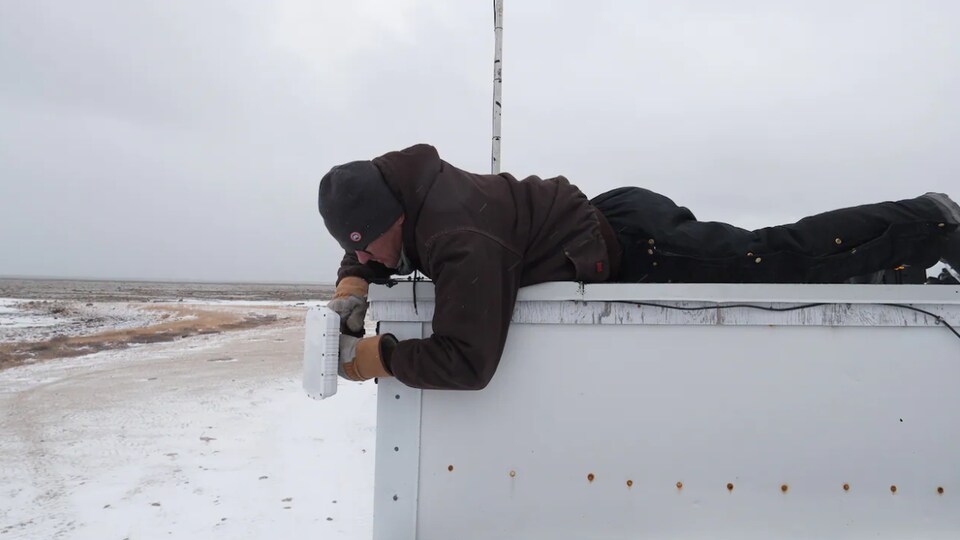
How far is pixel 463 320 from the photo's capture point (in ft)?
5.86

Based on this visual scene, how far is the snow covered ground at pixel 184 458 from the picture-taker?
402 centimetres

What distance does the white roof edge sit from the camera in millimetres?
1891

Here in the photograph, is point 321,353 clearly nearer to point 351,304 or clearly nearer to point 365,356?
point 365,356

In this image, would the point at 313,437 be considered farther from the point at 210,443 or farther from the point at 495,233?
the point at 495,233

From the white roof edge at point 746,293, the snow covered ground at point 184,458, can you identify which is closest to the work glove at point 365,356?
the white roof edge at point 746,293

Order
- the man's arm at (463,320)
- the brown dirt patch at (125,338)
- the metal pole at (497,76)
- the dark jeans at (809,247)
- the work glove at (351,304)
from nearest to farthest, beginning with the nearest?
the man's arm at (463,320) < the dark jeans at (809,247) < the work glove at (351,304) < the metal pole at (497,76) < the brown dirt patch at (125,338)

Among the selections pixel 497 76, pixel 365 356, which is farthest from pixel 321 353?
pixel 497 76

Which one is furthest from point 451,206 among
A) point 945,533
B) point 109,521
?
point 109,521

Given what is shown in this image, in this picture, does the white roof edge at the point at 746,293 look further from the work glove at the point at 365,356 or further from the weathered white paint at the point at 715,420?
the work glove at the point at 365,356

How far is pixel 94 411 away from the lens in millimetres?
7297

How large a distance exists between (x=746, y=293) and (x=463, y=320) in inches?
37.8

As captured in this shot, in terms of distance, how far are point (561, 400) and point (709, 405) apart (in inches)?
19.9

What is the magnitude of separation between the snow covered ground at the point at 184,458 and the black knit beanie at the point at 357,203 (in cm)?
271

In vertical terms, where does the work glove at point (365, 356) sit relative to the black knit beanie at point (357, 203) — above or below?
below
